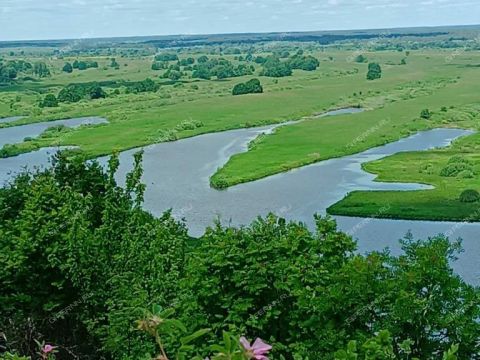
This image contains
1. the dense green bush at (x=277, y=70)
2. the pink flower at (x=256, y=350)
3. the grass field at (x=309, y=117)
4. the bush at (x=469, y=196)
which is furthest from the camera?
the dense green bush at (x=277, y=70)

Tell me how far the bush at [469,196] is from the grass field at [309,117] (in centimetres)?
53

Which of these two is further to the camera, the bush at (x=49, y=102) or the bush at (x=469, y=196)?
the bush at (x=49, y=102)

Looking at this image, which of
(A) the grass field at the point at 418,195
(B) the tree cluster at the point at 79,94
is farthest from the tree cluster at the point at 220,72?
(A) the grass field at the point at 418,195

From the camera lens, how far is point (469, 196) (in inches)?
1197

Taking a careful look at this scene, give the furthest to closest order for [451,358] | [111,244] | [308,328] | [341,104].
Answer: [341,104]
[111,244]
[308,328]
[451,358]

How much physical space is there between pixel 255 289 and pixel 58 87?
77962 millimetres

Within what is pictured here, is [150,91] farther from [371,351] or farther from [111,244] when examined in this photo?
[371,351]

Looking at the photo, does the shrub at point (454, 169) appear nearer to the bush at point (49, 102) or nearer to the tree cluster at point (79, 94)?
the bush at point (49, 102)

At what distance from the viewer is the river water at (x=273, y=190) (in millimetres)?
26656

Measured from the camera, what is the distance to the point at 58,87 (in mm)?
83688

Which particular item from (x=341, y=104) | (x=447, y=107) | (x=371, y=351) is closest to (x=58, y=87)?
(x=341, y=104)

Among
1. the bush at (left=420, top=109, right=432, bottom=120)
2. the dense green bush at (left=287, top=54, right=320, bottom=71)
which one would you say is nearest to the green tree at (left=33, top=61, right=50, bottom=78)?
the dense green bush at (left=287, top=54, right=320, bottom=71)

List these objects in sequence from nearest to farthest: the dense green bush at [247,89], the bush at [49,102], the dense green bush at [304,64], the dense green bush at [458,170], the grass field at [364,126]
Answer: the dense green bush at [458,170] → the grass field at [364,126] → the bush at [49,102] → the dense green bush at [247,89] → the dense green bush at [304,64]

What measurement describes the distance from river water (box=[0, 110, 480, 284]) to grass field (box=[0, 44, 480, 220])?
36.9 inches
